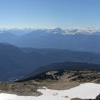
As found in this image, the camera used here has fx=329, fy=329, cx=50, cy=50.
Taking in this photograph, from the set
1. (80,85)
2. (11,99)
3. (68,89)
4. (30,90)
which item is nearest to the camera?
(11,99)

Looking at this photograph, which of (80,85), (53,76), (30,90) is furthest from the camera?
(53,76)

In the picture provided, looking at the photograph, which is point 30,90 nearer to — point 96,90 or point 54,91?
point 54,91

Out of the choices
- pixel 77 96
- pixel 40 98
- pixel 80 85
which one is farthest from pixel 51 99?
pixel 80 85

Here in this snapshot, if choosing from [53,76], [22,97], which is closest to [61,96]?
[22,97]

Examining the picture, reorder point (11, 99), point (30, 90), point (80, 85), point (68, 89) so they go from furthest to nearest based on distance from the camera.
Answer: point (80, 85) < point (68, 89) < point (30, 90) < point (11, 99)

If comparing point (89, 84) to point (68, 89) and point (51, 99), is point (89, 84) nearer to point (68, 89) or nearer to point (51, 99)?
point (68, 89)

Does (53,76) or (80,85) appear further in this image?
(53,76)
